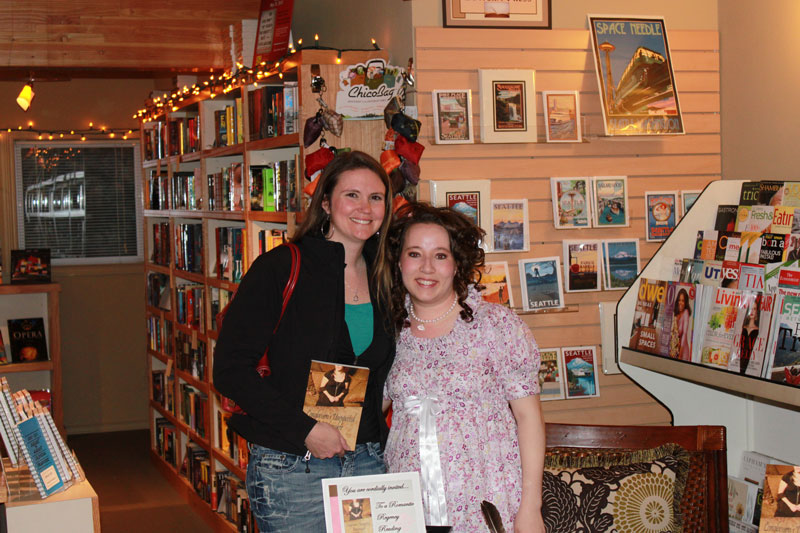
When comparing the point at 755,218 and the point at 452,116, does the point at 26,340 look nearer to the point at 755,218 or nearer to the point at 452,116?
the point at 452,116

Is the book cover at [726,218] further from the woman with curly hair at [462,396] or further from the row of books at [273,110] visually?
the row of books at [273,110]

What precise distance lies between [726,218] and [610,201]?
0.57m

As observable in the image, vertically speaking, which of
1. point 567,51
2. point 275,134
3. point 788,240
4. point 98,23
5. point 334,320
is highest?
point 98,23

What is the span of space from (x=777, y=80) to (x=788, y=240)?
81 centimetres

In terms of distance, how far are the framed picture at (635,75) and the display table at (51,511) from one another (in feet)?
7.38

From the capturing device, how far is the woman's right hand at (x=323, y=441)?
2004 millimetres

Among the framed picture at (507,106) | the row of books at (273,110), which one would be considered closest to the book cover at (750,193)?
the framed picture at (507,106)

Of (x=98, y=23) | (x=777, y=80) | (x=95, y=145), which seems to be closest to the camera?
(x=777, y=80)

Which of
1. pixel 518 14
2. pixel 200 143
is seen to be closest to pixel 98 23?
pixel 200 143

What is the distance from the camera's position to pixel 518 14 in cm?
324

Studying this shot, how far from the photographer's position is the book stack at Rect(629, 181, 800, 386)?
2363 mm

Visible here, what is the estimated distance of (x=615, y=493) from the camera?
2.39 meters

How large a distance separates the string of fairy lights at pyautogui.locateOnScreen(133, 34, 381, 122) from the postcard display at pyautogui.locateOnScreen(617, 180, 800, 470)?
1443 millimetres

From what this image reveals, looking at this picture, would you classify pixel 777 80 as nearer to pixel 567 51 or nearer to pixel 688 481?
pixel 567 51
